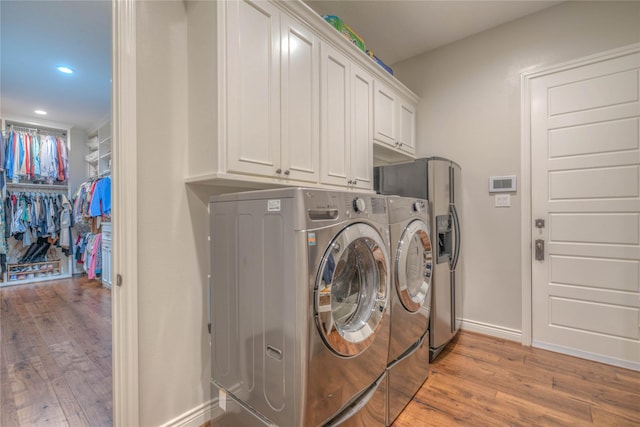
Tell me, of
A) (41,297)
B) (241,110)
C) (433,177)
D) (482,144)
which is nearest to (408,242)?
(433,177)

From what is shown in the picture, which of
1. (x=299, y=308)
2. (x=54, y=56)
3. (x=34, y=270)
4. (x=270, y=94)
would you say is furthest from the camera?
(x=34, y=270)

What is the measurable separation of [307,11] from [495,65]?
6.60ft

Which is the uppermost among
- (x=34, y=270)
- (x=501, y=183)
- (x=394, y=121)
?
(x=394, y=121)

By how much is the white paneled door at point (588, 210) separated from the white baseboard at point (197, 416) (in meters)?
2.63

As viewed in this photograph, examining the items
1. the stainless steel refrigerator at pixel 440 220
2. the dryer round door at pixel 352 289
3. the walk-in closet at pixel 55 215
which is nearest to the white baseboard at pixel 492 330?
the stainless steel refrigerator at pixel 440 220

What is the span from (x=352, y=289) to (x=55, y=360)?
2.56 meters

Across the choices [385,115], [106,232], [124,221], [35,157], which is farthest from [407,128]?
[35,157]

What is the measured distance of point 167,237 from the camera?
149 centimetres

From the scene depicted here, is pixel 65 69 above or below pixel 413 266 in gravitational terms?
above

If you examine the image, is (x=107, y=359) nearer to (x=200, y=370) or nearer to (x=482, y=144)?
(x=200, y=370)

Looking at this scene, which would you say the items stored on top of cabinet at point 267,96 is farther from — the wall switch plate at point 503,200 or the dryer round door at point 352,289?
the wall switch plate at point 503,200

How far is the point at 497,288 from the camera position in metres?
2.68

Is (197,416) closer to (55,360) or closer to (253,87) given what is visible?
(55,360)

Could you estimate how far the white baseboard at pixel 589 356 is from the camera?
2120 millimetres
